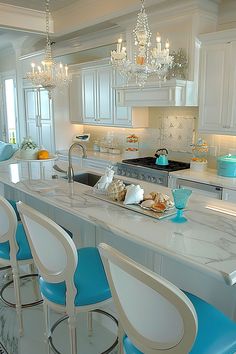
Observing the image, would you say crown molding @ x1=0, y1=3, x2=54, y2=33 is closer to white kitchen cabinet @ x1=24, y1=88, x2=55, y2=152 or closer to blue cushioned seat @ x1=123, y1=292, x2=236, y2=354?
white kitchen cabinet @ x1=24, y1=88, x2=55, y2=152

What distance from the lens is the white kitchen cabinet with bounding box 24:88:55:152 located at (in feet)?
19.6

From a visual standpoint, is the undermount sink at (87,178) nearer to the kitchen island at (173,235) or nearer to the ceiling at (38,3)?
the kitchen island at (173,235)

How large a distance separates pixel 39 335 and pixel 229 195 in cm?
217

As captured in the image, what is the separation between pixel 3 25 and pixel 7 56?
3.47m

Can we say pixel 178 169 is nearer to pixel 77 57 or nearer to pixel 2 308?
pixel 2 308

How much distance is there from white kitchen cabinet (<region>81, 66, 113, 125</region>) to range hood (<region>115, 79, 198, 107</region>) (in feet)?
2.03

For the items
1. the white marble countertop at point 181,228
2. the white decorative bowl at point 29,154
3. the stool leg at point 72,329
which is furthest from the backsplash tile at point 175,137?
the stool leg at point 72,329

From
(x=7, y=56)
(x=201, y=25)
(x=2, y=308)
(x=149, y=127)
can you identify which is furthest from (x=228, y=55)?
(x=7, y=56)

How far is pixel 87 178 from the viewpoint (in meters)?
2.98

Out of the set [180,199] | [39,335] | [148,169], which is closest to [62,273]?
[180,199]

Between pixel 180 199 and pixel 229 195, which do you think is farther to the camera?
pixel 229 195

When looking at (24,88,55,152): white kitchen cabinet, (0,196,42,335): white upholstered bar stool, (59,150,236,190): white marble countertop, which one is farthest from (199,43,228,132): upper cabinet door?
(24,88,55,152): white kitchen cabinet

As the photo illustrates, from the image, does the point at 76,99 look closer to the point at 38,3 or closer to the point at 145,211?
the point at 38,3

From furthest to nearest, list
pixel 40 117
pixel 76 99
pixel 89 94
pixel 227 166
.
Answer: pixel 40 117, pixel 76 99, pixel 89 94, pixel 227 166
